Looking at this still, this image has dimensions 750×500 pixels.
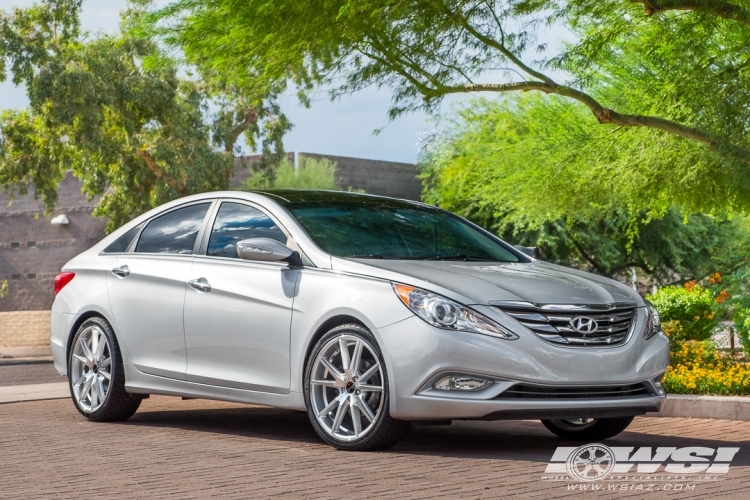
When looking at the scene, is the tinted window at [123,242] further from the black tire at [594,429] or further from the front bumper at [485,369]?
the black tire at [594,429]

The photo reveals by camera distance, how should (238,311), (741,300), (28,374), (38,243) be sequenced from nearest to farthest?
1. (238,311)
2. (741,300)
3. (28,374)
4. (38,243)

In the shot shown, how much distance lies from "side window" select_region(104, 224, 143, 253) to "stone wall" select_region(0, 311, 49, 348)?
Result: 22.4m

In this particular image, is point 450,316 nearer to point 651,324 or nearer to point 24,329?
point 651,324

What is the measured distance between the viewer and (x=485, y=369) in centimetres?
668

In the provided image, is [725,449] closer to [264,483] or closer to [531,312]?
[531,312]

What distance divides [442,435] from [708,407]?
2.75 m

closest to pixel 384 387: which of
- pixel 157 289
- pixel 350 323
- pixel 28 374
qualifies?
pixel 350 323

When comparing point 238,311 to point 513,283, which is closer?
point 513,283

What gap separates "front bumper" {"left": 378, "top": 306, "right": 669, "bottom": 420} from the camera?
6.68 metres

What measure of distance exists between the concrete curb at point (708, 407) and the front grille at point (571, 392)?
8.69ft

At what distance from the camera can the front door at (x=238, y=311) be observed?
25.1 feet

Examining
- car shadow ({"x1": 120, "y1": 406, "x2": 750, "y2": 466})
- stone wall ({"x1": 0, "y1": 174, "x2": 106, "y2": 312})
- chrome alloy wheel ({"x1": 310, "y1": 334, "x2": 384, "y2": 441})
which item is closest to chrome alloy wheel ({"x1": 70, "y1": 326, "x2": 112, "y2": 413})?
car shadow ({"x1": 120, "y1": 406, "x2": 750, "y2": 466})

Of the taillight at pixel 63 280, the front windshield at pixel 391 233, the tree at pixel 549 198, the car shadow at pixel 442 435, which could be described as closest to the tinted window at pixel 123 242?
the taillight at pixel 63 280

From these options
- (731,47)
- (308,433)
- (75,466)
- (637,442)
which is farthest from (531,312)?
(731,47)
